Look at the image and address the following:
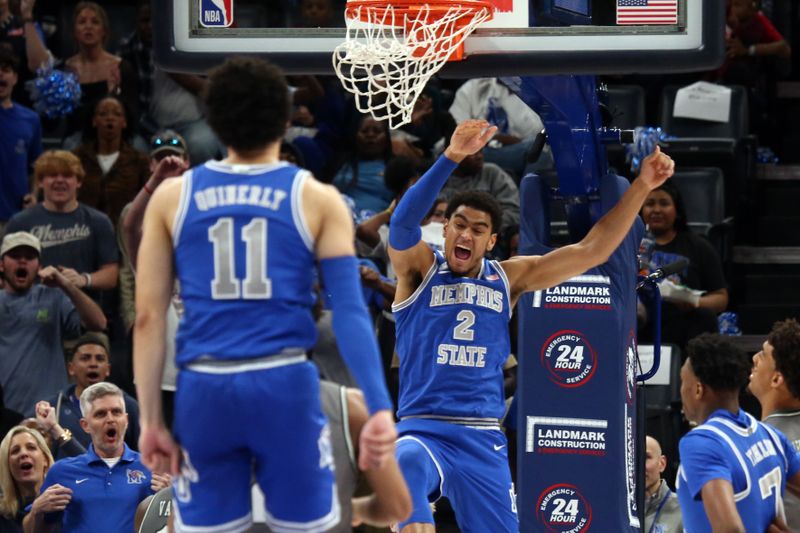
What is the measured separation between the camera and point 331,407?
4.57m

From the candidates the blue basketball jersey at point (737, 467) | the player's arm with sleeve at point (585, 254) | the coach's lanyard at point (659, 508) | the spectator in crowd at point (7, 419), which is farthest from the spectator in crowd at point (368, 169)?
the blue basketball jersey at point (737, 467)

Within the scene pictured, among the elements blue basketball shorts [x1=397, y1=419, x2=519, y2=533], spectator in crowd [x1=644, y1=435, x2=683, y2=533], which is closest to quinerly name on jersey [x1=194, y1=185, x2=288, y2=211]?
blue basketball shorts [x1=397, y1=419, x2=519, y2=533]

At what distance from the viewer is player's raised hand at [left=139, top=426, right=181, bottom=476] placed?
4211mm

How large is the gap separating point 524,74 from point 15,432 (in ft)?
12.3

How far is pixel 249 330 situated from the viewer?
4180 mm

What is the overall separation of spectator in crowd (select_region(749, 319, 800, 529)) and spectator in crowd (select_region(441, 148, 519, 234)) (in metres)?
3.74

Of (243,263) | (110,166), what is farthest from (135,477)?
(243,263)

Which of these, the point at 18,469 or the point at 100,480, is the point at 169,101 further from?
the point at 100,480

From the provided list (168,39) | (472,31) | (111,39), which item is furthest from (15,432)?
(111,39)

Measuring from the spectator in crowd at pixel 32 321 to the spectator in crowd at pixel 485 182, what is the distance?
8.71ft

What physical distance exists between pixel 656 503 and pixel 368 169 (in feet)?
13.0

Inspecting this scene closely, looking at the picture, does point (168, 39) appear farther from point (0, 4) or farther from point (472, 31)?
point (0, 4)

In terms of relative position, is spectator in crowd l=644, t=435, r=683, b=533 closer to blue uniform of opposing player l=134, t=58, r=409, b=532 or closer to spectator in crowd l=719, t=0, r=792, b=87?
blue uniform of opposing player l=134, t=58, r=409, b=532

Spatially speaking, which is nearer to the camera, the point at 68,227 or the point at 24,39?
the point at 68,227
